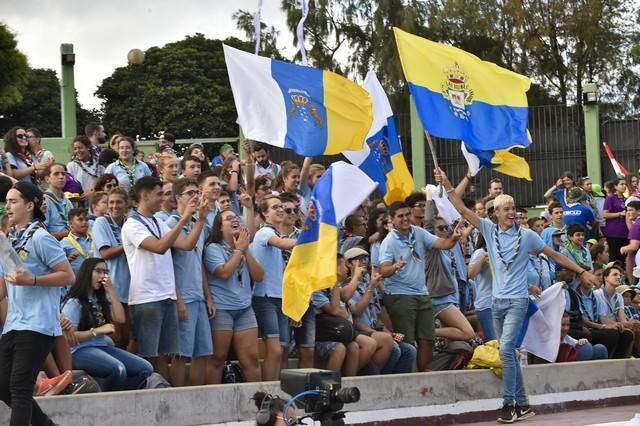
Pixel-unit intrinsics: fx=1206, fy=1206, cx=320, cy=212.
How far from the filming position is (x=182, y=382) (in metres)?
11.0

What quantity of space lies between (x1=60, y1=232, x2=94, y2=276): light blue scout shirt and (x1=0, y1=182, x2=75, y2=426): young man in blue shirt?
221 centimetres

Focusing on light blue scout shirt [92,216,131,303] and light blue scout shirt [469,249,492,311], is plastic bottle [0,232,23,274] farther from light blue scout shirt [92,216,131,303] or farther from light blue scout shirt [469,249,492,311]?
light blue scout shirt [469,249,492,311]

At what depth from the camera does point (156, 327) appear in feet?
34.4

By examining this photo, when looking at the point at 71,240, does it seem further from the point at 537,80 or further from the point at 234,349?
the point at 537,80

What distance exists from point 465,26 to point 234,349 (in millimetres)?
34424

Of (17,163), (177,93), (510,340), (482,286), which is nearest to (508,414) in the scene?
(510,340)

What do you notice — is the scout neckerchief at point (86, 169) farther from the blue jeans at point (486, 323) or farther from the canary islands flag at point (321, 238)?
the blue jeans at point (486, 323)

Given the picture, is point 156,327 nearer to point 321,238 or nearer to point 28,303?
point 321,238

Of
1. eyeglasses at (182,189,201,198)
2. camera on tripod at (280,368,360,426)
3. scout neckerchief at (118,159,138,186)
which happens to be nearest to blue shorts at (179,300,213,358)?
eyeglasses at (182,189,201,198)

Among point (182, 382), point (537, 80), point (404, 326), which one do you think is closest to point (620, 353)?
point (404, 326)

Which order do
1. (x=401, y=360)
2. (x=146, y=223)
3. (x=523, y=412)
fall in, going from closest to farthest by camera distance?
1. (x=146, y=223)
2. (x=523, y=412)
3. (x=401, y=360)

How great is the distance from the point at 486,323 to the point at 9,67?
3651cm

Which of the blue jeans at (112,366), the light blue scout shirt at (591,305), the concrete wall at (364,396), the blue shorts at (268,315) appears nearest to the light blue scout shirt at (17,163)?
the blue shorts at (268,315)

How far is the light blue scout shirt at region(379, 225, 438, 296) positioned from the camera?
42.0ft
